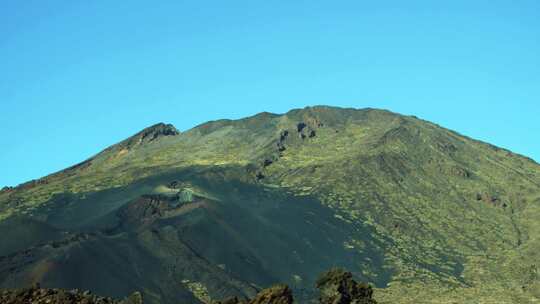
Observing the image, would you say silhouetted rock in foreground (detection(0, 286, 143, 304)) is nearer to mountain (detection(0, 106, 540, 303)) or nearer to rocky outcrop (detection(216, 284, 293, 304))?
rocky outcrop (detection(216, 284, 293, 304))

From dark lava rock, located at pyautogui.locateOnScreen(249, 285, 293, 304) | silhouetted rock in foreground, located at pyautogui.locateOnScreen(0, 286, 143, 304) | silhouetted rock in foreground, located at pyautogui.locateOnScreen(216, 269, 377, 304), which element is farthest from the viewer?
silhouetted rock in foreground, located at pyautogui.locateOnScreen(216, 269, 377, 304)

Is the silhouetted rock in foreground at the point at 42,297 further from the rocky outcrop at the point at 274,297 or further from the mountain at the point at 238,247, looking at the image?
the mountain at the point at 238,247

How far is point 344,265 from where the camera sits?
530 feet

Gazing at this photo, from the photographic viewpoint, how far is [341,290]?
274ft

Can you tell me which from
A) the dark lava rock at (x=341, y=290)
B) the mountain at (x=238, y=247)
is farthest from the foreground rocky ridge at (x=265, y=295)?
the mountain at (x=238, y=247)

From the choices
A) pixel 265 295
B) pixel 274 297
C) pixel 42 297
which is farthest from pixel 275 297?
pixel 42 297

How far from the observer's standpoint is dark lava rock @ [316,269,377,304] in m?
81.8

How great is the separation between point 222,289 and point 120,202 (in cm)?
5510

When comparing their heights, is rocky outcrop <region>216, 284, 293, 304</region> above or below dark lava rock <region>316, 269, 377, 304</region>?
below

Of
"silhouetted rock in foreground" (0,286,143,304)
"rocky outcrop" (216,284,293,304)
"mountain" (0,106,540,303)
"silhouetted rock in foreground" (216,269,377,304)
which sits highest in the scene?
"mountain" (0,106,540,303)

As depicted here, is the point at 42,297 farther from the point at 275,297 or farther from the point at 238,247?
the point at 238,247

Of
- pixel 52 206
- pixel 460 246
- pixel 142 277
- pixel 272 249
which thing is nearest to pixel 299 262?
pixel 272 249

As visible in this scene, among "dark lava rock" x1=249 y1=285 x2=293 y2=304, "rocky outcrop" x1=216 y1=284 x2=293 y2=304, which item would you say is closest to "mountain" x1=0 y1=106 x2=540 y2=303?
"rocky outcrop" x1=216 y1=284 x2=293 y2=304

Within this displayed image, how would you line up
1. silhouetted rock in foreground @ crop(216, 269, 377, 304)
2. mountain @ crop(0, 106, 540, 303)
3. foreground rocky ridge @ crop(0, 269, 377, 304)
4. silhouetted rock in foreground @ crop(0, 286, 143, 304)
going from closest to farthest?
silhouetted rock in foreground @ crop(0, 286, 143, 304)
foreground rocky ridge @ crop(0, 269, 377, 304)
silhouetted rock in foreground @ crop(216, 269, 377, 304)
mountain @ crop(0, 106, 540, 303)
